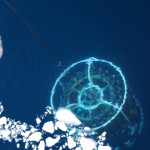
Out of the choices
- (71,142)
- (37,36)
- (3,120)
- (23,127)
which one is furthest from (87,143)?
(37,36)

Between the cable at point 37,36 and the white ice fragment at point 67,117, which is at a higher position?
the cable at point 37,36

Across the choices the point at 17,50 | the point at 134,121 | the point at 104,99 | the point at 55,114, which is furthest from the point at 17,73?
the point at 134,121

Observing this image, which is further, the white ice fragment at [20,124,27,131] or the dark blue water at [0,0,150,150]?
the white ice fragment at [20,124,27,131]

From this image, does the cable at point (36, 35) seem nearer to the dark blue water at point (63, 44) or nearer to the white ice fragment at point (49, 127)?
the dark blue water at point (63, 44)

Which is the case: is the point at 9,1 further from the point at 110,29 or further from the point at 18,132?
the point at 18,132

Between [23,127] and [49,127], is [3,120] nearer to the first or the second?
[23,127]

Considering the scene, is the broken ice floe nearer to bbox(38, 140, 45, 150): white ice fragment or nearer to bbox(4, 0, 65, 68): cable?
bbox(38, 140, 45, 150): white ice fragment

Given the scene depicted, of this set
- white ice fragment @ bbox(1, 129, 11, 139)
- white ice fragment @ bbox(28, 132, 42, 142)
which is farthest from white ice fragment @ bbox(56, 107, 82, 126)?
white ice fragment @ bbox(1, 129, 11, 139)

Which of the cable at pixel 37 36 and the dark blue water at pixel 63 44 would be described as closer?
the dark blue water at pixel 63 44

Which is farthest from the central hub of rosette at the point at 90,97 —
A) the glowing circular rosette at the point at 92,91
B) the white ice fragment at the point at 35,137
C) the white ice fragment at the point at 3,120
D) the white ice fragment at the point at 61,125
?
the white ice fragment at the point at 3,120
